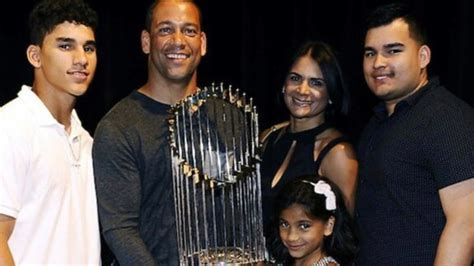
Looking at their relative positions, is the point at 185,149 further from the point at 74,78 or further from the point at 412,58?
the point at 412,58

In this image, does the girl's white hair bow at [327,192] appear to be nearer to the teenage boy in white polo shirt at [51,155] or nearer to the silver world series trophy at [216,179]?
the silver world series trophy at [216,179]

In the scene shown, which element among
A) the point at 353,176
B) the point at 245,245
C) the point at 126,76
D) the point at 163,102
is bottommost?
the point at 245,245

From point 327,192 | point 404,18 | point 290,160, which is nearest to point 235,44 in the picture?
point 290,160

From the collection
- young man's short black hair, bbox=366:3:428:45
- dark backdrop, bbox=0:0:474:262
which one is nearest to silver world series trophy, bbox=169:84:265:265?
young man's short black hair, bbox=366:3:428:45

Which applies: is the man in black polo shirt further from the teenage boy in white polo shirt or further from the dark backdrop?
the dark backdrop

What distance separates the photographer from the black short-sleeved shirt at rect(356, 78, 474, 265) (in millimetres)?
2314

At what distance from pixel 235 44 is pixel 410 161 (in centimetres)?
164

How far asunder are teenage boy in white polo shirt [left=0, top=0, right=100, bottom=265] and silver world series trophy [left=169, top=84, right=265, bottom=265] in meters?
0.25

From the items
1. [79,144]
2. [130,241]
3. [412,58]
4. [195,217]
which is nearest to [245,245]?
[195,217]

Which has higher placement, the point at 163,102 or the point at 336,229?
the point at 163,102

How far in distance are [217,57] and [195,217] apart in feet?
5.22

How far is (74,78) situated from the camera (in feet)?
7.85

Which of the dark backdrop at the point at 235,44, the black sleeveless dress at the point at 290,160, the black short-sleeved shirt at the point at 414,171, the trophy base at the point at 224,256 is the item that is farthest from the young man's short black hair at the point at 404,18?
the dark backdrop at the point at 235,44

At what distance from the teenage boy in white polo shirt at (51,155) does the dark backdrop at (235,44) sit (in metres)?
1.35
